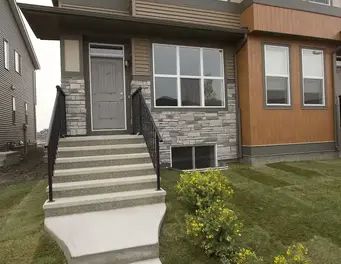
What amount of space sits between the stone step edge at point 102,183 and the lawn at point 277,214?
557mm

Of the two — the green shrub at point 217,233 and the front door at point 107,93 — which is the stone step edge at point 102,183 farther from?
the front door at point 107,93

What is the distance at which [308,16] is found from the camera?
29.2ft

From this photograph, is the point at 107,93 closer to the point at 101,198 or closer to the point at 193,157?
the point at 193,157

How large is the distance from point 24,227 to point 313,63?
907cm

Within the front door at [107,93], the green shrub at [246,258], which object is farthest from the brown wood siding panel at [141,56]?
the green shrub at [246,258]

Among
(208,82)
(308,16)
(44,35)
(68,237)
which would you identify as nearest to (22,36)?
(44,35)

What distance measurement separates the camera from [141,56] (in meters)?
7.79

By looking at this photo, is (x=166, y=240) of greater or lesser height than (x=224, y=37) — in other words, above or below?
below

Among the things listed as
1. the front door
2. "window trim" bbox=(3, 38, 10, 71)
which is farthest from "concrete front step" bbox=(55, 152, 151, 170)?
"window trim" bbox=(3, 38, 10, 71)

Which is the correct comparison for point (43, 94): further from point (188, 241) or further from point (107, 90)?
point (188, 241)

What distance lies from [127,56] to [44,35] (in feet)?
7.75

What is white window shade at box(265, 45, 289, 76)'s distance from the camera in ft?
28.5

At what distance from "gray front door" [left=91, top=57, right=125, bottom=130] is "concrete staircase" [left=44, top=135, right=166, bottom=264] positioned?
1.71 metres

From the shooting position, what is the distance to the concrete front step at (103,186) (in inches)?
184
